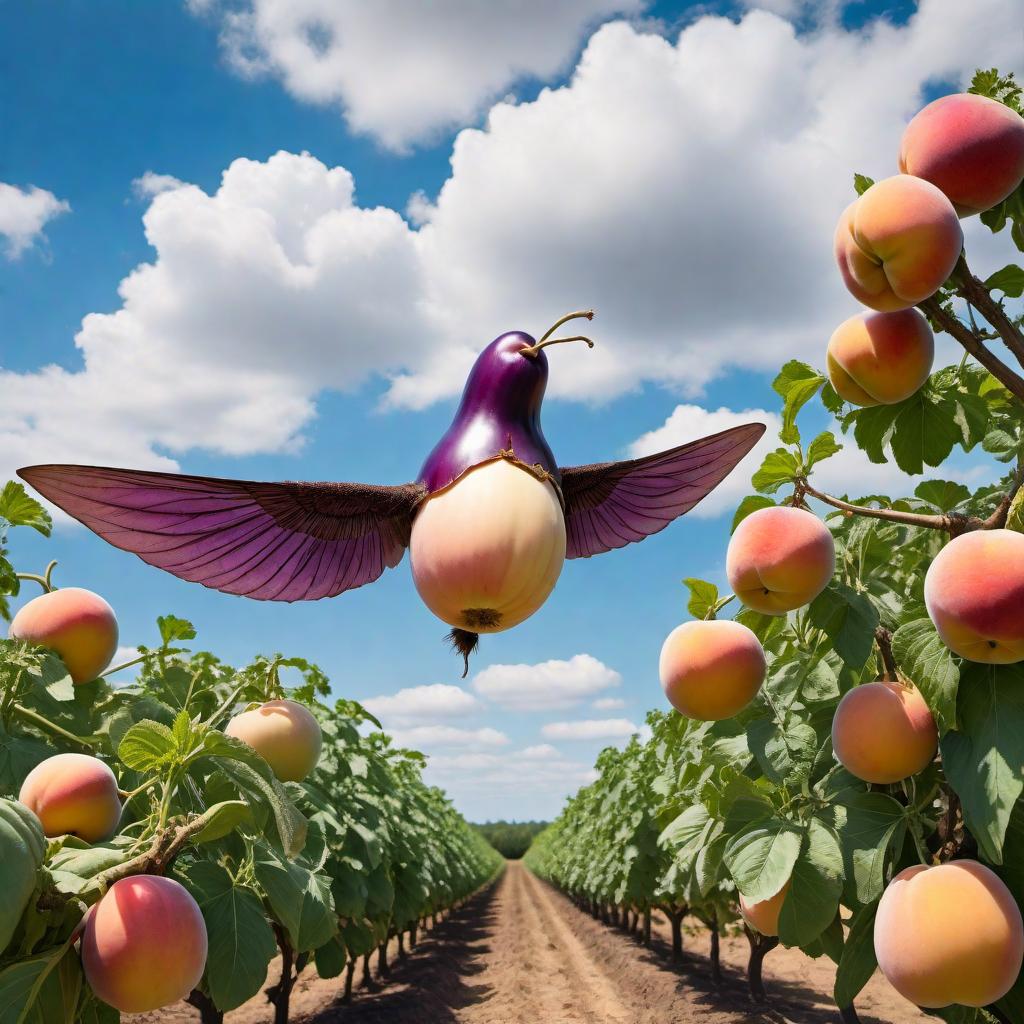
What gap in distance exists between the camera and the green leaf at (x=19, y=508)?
2607 mm

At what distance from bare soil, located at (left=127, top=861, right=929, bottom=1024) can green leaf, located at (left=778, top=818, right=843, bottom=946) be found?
7.28 meters

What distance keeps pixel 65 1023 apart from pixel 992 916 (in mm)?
1633

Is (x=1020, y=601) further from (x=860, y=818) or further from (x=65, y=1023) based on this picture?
(x=65, y=1023)

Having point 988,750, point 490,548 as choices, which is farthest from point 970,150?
point 490,548

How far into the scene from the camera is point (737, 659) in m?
1.92

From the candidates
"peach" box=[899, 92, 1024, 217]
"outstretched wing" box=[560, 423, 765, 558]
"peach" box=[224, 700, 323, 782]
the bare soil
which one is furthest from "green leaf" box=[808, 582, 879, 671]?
the bare soil

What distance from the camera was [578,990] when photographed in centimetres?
1220

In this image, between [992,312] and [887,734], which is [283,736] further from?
[992,312]

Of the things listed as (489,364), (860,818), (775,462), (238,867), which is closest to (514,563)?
(489,364)

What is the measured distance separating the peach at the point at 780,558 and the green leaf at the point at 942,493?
0.88 meters

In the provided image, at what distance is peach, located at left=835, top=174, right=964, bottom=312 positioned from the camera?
1.55m

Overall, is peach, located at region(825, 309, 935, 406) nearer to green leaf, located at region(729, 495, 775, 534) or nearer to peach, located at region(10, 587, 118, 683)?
green leaf, located at region(729, 495, 775, 534)

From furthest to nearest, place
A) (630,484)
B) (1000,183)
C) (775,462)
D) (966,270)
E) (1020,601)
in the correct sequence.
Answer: (775,462)
(966,270)
(1000,183)
(1020,601)
(630,484)

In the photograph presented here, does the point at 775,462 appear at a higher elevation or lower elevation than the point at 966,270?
lower
